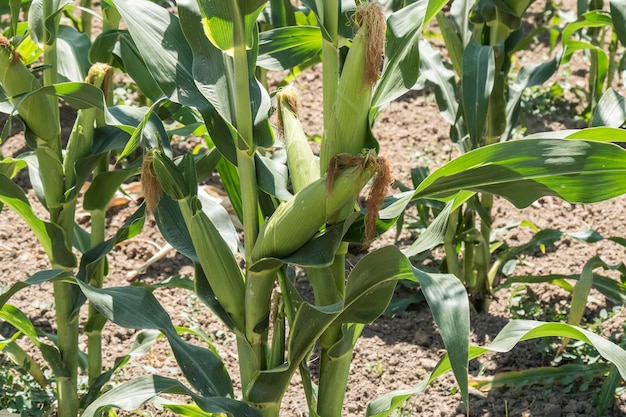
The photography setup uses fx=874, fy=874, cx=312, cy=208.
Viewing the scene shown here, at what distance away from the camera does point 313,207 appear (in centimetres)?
164

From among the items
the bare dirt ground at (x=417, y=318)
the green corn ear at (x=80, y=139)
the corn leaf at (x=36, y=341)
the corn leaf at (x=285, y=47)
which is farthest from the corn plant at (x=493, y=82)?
the corn leaf at (x=36, y=341)

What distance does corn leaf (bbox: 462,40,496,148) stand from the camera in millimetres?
2533

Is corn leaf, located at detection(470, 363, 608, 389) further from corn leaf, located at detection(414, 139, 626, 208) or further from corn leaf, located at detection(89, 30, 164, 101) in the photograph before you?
corn leaf, located at detection(89, 30, 164, 101)

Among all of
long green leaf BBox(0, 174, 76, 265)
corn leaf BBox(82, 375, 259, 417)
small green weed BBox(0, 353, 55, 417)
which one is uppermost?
long green leaf BBox(0, 174, 76, 265)

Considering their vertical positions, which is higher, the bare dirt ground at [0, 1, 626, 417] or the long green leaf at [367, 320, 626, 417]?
the long green leaf at [367, 320, 626, 417]

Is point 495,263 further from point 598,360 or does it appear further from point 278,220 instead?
point 278,220

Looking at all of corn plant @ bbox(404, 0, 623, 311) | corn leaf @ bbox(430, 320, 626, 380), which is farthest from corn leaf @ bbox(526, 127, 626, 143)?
corn plant @ bbox(404, 0, 623, 311)

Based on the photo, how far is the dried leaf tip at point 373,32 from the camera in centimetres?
155

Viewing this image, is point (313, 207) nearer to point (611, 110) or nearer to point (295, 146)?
point (295, 146)

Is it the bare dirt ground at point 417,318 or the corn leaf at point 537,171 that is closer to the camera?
the corn leaf at point 537,171

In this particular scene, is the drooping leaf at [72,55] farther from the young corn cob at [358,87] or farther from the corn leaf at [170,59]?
the young corn cob at [358,87]

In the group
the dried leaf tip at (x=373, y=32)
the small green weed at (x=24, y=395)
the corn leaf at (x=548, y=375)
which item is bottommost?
the corn leaf at (x=548, y=375)

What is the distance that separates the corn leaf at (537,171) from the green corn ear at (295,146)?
26 centimetres

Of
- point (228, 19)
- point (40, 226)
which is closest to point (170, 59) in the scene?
point (228, 19)
